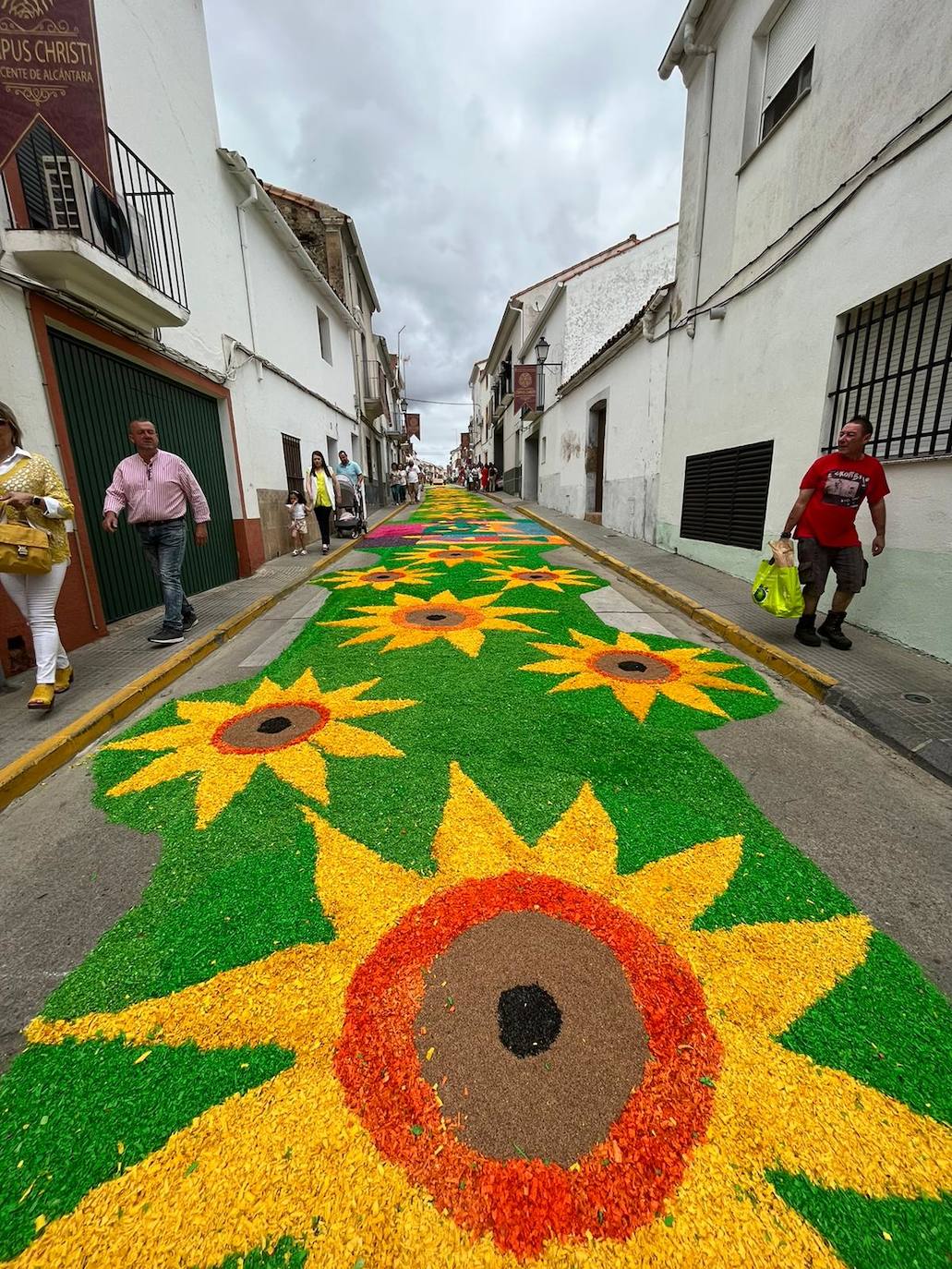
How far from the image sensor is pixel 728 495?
761 centimetres

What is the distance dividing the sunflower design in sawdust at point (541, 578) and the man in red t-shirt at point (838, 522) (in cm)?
307

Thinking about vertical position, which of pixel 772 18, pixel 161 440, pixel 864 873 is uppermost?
pixel 772 18

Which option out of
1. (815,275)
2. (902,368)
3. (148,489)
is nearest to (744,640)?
(902,368)

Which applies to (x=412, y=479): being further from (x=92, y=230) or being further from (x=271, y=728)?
(x=271, y=728)

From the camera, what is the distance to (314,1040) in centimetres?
159

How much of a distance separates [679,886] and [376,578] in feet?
21.7

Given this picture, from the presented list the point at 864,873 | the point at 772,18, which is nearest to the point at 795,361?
the point at 772,18

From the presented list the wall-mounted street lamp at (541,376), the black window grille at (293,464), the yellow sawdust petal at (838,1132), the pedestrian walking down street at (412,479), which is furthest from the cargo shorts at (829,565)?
the pedestrian walking down street at (412,479)

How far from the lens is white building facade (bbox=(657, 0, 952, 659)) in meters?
4.34

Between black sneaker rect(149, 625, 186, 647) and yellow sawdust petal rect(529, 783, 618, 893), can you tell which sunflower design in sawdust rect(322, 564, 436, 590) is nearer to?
black sneaker rect(149, 625, 186, 647)

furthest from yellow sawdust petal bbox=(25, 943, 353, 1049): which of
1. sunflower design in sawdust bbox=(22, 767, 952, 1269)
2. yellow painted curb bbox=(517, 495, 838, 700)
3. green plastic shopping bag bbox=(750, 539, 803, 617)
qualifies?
green plastic shopping bag bbox=(750, 539, 803, 617)

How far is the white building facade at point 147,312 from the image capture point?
449 centimetres

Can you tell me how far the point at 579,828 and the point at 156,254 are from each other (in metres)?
7.61

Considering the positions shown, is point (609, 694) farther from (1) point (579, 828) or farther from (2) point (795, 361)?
(2) point (795, 361)
